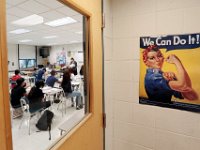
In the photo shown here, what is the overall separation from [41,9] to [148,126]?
11.3ft

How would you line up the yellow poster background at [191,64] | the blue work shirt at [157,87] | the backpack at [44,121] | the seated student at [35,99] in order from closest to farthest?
the yellow poster background at [191,64] → the blue work shirt at [157,87] → the backpack at [44,121] → the seated student at [35,99]

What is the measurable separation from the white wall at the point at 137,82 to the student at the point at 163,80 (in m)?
0.11

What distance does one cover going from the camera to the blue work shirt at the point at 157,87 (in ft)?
4.76

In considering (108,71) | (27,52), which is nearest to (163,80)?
(108,71)

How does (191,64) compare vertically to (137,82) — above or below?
above

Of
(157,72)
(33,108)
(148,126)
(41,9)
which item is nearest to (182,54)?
(157,72)

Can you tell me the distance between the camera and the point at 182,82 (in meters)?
1.38

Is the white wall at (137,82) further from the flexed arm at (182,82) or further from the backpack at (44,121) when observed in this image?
the backpack at (44,121)

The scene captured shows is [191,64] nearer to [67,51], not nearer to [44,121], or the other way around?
[44,121]

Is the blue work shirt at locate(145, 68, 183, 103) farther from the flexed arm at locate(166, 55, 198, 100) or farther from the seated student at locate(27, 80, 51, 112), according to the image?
the seated student at locate(27, 80, 51, 112)

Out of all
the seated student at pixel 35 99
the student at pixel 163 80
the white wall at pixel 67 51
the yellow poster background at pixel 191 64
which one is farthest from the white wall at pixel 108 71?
the white wall at pixel 67 51

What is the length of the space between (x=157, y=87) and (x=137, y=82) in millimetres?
194

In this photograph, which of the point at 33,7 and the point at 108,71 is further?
the point at 33,7

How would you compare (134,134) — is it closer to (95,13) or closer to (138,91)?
(138,91)
